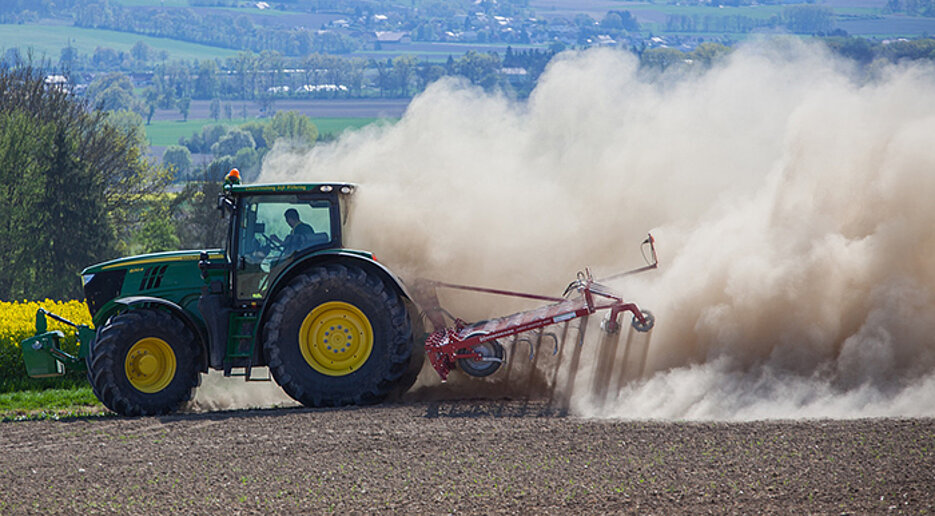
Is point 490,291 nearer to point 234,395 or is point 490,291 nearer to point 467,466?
point 234,395

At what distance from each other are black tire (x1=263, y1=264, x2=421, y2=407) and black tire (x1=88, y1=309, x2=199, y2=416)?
1.04 meters

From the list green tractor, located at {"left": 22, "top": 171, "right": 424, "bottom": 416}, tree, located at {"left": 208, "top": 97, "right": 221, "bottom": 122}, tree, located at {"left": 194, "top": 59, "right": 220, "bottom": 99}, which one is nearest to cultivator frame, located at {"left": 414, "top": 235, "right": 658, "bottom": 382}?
green tractor, located at {"left": 22, "top": 171, "right": 424, "bottom": 416}

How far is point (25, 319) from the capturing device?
61.5 feet

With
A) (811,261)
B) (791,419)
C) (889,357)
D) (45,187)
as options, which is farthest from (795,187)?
(45,187)

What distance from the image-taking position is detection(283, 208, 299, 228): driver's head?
12.5m

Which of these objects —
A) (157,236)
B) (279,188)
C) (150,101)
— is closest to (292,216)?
(279,188)

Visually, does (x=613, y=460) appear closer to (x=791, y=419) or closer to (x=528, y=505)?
(x=528, y=505)

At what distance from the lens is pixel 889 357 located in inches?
434

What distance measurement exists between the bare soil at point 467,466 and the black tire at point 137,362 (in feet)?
2.09

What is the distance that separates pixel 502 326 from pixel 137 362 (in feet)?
14.3

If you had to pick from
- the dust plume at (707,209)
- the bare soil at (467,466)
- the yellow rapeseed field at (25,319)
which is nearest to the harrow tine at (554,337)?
the dust plume at (707,209)

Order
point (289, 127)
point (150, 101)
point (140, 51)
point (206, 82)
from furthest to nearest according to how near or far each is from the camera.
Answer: point (140, 51) < point (206, 82) < point (150, 101) < point (289, 127)

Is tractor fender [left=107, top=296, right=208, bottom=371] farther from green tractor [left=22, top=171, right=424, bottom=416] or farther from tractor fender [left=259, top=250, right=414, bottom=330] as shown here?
tractor fender [left=259, top=250, right=414, bottom=330]

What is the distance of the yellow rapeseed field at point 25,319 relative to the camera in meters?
17.7
